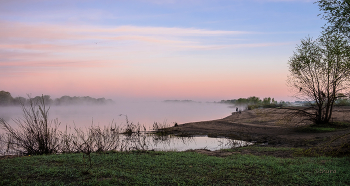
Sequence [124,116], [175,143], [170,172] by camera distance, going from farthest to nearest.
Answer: [124,116]
[175,143]
[170,172]

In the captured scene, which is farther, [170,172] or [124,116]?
[124,116]

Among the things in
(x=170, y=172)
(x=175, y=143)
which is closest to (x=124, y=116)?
(x=175, y=143)

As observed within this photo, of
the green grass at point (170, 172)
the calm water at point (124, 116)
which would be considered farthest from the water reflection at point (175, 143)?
the green grass at point (170, 172)

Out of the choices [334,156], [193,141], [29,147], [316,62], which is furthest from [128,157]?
[316,62]

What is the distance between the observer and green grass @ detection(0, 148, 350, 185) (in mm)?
5871

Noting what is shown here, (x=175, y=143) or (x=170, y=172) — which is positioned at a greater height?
(x=170, y=172)

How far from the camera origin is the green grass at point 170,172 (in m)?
5.87

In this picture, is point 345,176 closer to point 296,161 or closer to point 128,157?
point 296,161

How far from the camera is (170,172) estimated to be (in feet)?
22.4

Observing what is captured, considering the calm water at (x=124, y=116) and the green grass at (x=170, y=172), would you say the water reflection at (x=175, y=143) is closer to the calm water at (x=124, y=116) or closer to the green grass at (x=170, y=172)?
the calm water at (x=124, y=116)

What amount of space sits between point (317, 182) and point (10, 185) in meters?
7.23

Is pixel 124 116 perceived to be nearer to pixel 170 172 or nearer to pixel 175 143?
pixel 175 143

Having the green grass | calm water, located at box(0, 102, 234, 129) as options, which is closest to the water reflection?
calm water, located at box(0, 102, 234, 129)

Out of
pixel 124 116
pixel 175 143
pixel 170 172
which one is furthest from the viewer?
pixel 124 116
